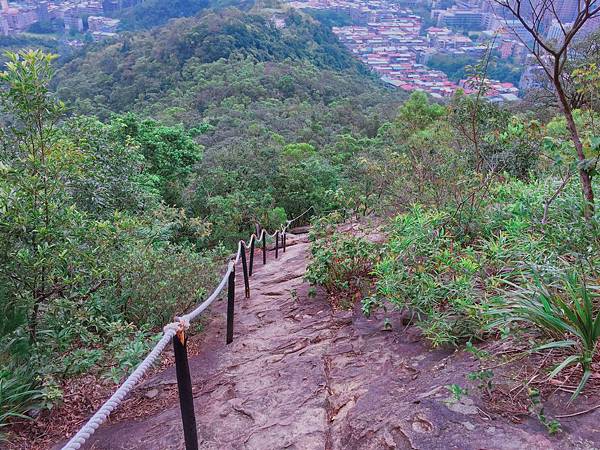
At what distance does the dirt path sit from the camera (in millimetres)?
2350

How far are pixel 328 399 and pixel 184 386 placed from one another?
1.16 meters

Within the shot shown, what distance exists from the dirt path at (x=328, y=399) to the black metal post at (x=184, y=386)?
562mm

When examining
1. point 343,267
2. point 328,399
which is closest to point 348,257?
point 343,267

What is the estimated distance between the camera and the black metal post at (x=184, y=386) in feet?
7.16

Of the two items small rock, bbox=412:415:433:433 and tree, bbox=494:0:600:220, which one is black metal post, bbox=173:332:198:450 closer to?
small rock, bbox=412:415:433:433

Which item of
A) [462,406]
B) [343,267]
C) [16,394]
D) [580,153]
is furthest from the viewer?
[343,267]

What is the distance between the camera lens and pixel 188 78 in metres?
47.6

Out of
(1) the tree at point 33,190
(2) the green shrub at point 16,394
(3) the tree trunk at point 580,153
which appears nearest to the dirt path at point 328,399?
(2) the green shrub at point 16,394

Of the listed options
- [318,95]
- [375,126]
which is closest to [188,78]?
[318,95]

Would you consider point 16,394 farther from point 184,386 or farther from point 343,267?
point 343,267

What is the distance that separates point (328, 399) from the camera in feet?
10.00

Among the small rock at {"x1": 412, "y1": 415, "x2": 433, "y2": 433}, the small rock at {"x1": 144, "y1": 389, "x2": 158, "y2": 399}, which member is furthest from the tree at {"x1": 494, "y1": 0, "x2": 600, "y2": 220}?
the small rock at {"x1": 144, "y1": 389, "x2": 158, "y2": 399}

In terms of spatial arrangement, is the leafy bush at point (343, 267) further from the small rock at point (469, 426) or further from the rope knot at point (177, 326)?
the rope knot at point (177, 326)

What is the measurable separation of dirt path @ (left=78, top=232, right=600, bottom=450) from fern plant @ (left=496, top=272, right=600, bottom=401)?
1.34 ft
